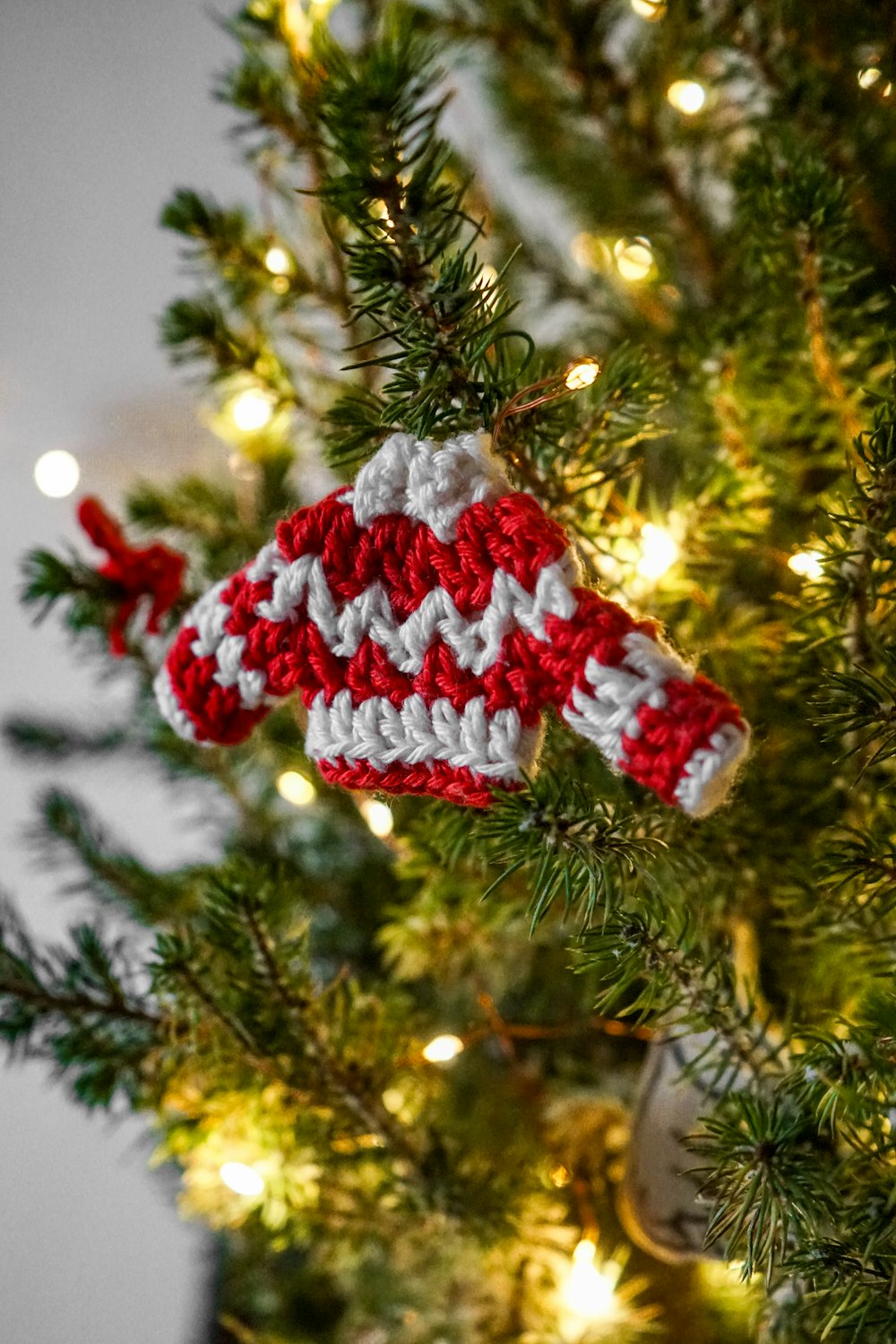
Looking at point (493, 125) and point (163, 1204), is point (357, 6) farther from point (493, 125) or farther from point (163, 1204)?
point (163, 1204)

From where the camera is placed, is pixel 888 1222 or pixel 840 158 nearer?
pixel 888 1222

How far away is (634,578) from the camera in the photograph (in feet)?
1.47

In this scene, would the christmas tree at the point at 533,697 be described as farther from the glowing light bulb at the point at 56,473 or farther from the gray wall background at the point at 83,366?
the gray wall background at the point at 83,366

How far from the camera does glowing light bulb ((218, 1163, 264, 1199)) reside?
20.4 inches

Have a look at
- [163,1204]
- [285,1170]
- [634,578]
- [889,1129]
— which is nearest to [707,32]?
[634,578]

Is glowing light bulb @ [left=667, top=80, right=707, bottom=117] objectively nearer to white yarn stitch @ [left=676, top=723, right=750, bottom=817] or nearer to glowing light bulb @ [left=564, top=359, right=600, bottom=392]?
glowing light bulb @ [left=564, top=359, right=600, bottom=392]

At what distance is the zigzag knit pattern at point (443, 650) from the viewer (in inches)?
12.1

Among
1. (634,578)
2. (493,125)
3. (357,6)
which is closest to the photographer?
(634,578)

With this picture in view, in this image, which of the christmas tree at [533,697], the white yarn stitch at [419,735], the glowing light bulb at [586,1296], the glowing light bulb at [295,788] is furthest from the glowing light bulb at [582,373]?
the glowing light bulb at [586,1296]

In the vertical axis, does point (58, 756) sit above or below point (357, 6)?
below

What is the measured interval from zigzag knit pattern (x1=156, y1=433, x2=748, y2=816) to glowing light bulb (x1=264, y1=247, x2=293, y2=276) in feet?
0.77

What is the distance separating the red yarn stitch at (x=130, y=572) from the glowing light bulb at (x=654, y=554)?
0.85 feet

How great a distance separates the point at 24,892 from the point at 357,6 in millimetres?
863

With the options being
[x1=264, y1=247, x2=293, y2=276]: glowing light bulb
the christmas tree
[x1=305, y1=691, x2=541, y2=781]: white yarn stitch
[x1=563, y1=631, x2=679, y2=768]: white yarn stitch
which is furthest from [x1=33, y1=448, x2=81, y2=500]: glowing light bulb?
[x1=563, y1=631, x2=679, y2=768]: white yarn stitch
